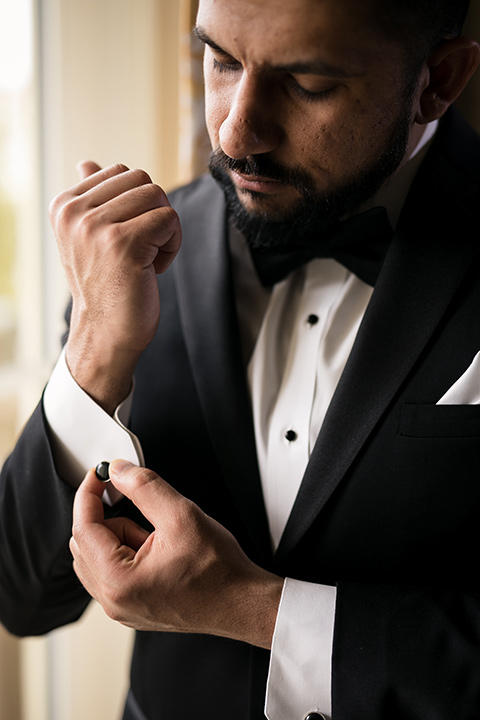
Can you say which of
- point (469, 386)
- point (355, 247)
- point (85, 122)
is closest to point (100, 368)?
point (355, 247)

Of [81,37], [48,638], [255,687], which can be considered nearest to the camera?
[255,687]

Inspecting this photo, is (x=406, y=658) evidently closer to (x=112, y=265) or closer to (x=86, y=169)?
(x=112, y=265)

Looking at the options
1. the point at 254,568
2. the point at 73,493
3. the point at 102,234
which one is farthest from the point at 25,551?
the point at 102,234

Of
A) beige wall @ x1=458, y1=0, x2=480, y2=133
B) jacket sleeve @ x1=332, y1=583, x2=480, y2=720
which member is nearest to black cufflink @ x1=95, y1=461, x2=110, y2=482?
jacket sleeve @ x1=332, y1=583, x2=480, y2=720

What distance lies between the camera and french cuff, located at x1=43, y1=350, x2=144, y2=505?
1112 mm

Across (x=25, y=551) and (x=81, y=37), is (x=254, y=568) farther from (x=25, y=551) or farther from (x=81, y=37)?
(x=81, y=37)

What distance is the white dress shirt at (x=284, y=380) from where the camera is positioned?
3.68 ft

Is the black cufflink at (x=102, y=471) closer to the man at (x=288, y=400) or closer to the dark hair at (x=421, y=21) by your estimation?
the man at (x=288, y=400)

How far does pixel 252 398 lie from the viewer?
1188mm

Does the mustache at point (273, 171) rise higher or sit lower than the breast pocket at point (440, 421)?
higher

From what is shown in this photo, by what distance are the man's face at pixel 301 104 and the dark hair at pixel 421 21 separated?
2cm

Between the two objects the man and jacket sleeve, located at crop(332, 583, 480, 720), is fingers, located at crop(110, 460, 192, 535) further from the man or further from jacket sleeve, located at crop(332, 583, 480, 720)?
jacket sleeve, located at crop(332, 583, 480, 720)

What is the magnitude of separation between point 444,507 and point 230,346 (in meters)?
0.42

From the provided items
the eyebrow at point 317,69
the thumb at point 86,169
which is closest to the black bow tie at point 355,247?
the eyebrow at point 317,69
